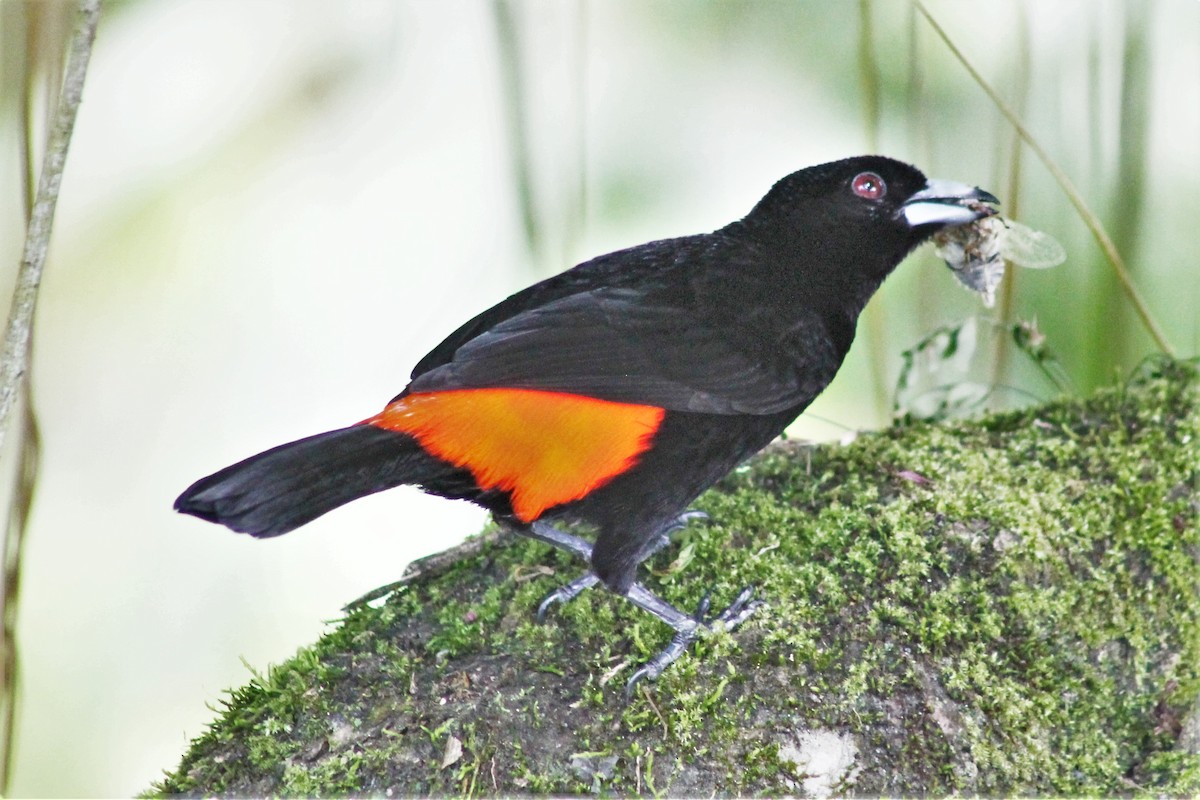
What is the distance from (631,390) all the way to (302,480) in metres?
0.70

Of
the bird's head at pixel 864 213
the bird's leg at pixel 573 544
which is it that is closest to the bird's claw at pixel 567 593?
the bird's leg at pixel 573 544

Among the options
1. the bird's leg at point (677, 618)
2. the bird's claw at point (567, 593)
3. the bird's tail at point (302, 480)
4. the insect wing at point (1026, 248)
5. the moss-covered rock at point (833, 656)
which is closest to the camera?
the bird's tail at point (302, 480)

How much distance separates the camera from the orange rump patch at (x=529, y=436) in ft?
6.21

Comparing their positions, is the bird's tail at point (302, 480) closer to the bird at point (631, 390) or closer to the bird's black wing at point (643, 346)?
the bird at point (631, 390)

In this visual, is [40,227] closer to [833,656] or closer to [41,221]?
[41,221]

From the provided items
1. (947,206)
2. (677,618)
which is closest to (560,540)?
(677,618)

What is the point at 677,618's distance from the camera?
2025 mm

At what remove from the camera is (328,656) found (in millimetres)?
2084

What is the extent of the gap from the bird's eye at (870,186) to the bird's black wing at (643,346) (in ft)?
1.18

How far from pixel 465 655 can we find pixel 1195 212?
115 inches

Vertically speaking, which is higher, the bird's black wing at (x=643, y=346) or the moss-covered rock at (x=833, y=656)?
the bird's black wing at (x=643, y=346)

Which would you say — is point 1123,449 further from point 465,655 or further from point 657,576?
point 465,655

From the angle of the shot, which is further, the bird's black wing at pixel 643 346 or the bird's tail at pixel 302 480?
the bird's black wing at pixel 643 346

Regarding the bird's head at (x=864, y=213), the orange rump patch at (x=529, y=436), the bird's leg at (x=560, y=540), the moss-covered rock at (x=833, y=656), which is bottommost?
the moss-covered rock at (x=833, y=656)
